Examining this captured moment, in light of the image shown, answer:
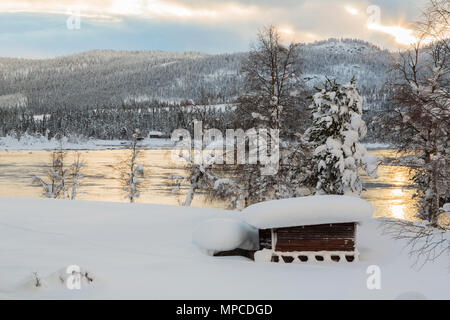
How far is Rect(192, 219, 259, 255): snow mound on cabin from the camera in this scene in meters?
14.9

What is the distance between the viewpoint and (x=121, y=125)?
155375 millimetres

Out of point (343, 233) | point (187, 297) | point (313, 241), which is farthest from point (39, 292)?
point (343, 233)

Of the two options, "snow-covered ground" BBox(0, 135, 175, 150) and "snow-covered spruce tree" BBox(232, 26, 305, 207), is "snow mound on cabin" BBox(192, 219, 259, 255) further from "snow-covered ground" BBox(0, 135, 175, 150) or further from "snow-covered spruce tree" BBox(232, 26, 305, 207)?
"snow-covered ground" BBox(0, 135, 175, 150)

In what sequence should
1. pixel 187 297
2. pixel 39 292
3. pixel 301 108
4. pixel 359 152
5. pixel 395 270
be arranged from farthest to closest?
pixel 301 108, pixel 359 152, pixel 395 270, pixel 187 297, pixel 39 292

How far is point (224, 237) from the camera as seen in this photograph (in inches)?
590

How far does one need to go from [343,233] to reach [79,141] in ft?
444

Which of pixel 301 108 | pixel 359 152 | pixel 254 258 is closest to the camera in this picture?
pixel 254 258

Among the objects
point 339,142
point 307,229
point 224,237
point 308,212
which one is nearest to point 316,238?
point 307,229

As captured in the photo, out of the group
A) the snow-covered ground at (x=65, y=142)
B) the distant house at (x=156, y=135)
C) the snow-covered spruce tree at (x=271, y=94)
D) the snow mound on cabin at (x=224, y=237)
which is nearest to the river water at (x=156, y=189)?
the snow-covered spruce tree at (x=271, y=94)

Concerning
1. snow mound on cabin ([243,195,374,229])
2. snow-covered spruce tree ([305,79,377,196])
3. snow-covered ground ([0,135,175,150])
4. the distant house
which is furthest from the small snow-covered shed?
the distant house

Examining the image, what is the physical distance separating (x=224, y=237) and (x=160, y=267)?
113 inches

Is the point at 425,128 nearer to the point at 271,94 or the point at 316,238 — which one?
the point at 316,238

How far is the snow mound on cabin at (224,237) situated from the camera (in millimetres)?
14914

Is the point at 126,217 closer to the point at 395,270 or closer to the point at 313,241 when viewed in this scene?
the point at 313,241
